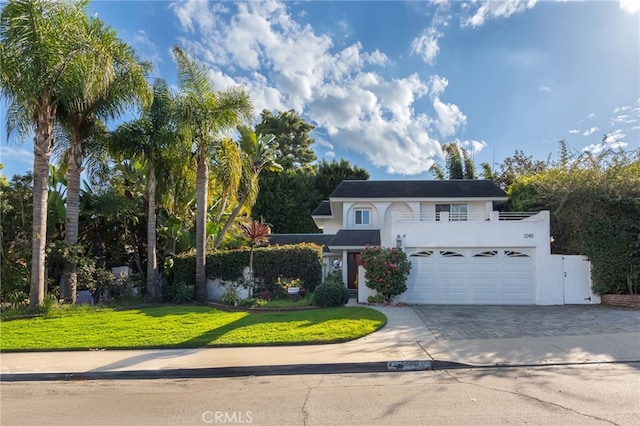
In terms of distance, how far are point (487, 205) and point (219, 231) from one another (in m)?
15.1

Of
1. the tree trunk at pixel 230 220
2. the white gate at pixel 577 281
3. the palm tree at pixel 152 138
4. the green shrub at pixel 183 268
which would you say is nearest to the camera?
the white gate at pixel 577 281

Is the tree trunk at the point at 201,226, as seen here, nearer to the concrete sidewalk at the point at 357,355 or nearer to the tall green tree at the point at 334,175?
the concrete sidewalk at the point at 357,355

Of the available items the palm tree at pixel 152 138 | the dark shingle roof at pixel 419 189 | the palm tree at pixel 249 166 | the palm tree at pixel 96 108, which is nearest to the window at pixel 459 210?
the dark shingle roof at pixel 419 189

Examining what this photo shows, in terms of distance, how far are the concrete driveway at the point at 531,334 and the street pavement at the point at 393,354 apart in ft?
0.06

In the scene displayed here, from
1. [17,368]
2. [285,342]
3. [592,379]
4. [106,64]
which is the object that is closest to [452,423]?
[592,379]

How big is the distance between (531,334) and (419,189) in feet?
49.2

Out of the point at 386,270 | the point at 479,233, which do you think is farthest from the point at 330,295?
the point at 479,233

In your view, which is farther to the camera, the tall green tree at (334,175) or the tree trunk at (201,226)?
the tall green tree at (334,175)

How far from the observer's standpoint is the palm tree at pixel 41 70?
469 inches

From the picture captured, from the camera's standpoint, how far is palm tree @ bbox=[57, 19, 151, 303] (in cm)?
1372

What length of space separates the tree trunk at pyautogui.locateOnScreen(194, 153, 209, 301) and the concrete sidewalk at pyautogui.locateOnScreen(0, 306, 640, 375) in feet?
24.8

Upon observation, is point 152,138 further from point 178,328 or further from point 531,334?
point 531,334

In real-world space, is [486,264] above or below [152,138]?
below

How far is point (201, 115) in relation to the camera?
1617 centimetres
